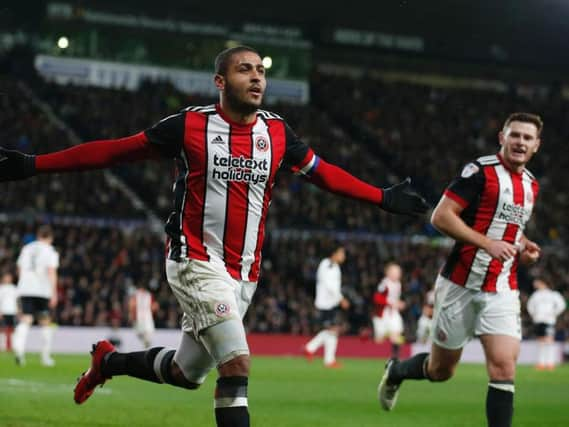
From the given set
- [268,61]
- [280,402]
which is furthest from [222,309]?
[268,61]

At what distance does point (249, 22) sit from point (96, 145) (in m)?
33.0

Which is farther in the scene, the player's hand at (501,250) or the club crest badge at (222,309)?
the player's hand at (501,250)

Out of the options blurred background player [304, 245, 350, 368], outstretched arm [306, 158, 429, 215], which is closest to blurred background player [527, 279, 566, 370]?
blurred background player [304, 245, 350, 368]

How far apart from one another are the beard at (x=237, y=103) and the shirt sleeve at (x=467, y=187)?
2210 millimetres

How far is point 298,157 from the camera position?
6.96 meters

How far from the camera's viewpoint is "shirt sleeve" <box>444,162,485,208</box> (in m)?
8.34

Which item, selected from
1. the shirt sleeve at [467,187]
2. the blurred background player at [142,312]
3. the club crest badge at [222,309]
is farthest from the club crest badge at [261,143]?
the blurred background player at [142,312]

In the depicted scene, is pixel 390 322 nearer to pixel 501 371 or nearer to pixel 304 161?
pixel 501 371

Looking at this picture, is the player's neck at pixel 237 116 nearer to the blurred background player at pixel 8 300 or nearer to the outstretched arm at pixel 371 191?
the outstretched arm at pixel 371 191

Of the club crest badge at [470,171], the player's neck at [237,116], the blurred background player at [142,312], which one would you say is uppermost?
the player's neck at [237,116]

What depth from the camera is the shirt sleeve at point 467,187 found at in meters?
8.34

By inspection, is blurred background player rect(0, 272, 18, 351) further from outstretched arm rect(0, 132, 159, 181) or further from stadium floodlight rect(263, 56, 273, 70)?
stadium floodlight rect(263, 56, 273, 70)

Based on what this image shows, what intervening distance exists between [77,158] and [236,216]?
1.00 metres

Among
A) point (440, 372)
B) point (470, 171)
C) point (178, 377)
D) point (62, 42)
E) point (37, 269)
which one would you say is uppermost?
point (62, 42)
